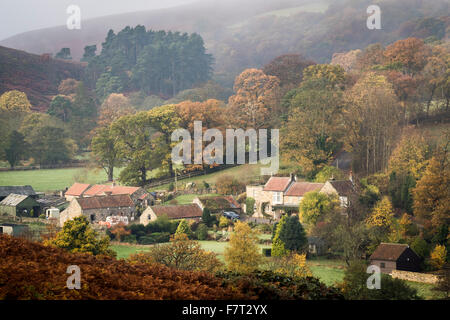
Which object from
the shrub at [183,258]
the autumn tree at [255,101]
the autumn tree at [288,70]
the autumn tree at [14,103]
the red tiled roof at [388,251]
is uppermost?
the autumn tree at [288,70]

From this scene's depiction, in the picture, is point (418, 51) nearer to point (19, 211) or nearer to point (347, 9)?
point (19, 211)

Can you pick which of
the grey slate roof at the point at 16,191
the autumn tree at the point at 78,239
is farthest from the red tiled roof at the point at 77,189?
the autumn tree at the point at 78,239

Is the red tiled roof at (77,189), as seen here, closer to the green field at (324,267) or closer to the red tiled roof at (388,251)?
the green field at (324,267)

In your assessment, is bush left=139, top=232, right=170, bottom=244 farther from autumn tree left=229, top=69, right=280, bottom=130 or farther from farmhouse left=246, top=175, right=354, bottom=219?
autumn tree left=229, top=69, right=280, bottom=130

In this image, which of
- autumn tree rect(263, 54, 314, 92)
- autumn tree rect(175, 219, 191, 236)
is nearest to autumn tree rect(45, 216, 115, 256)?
autumn tree rect(175, 219, 191, 236)

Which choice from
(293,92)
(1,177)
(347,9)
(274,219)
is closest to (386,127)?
(274,219)
